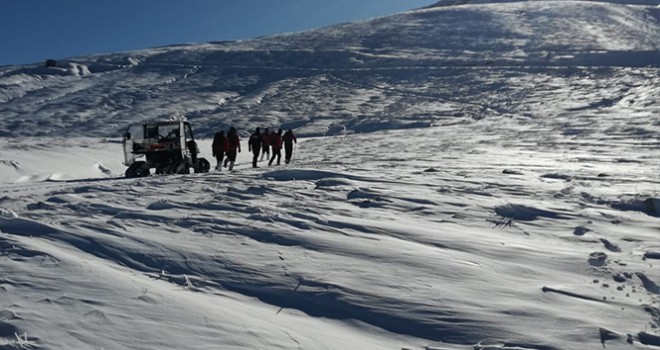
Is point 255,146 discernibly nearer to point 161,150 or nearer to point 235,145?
point 235,145

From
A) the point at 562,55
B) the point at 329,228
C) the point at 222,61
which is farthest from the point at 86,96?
the point at 329,228

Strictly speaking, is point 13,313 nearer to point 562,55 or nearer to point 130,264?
point 130,264

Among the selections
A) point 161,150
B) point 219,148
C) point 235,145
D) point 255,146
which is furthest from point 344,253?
point 255,146

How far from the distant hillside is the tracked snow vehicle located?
16.5 m

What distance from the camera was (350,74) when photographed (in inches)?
1815

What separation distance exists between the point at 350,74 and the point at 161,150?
32570 mm

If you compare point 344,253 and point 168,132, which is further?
point 168,132

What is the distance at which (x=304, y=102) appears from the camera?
39094 millimetres

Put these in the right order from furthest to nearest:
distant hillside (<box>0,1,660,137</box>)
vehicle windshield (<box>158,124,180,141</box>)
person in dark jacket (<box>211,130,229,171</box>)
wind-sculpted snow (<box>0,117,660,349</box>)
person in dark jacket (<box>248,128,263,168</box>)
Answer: distant hillside (<box>0,1,660,137</box>), person in dark jacket (<box>248,128,263,168</box>), person in dark jacket (<box>211,130,229,171</box>), vehicle windshield (<box>158,124,180,141</box>), wind-sculpted snow (<box>0,117,660,349</box>)

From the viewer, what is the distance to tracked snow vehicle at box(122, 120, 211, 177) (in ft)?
48.0

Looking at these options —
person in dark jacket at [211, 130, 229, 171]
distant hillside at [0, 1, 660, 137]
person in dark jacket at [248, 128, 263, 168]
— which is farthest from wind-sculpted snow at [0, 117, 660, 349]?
distant hillside at [0, 1, 660, 137]

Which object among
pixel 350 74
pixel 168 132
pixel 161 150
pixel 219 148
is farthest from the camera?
pixel 350 74

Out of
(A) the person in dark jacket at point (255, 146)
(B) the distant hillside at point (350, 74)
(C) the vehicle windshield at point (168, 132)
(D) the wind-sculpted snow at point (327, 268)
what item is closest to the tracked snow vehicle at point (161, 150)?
(C) the vehicle windshield at point (168, 132)

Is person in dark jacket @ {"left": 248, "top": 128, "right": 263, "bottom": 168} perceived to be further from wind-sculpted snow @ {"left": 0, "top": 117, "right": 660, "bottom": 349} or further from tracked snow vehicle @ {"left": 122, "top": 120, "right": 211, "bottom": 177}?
wind-sculpted snow @ {"left": 0, "top": 117, "right": 660, "bottom": 349}
